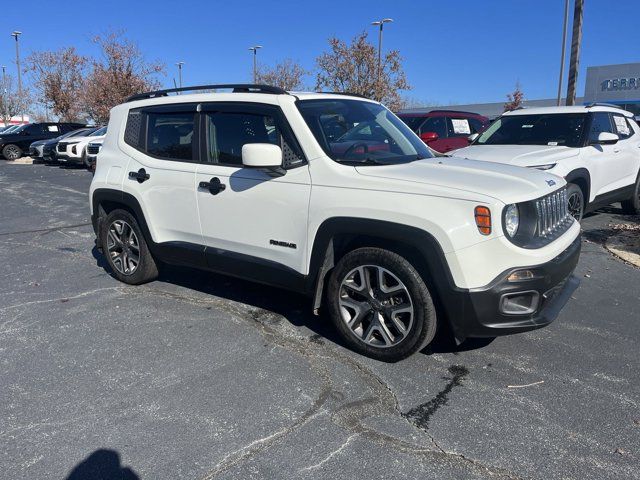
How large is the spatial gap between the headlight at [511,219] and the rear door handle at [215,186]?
7.18 feet

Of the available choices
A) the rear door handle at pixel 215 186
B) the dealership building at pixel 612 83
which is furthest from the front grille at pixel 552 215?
the dealership building at pixel 612 83

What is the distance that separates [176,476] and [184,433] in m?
0.36

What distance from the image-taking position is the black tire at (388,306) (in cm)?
356

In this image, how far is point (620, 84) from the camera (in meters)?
39.0

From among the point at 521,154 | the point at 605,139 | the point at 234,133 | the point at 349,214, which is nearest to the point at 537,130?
the point at 605,139

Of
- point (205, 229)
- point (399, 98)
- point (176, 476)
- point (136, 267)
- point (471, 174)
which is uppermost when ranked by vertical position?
point (399, 98)

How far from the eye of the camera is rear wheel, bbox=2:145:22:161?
81.0 ft

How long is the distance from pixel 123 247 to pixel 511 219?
385 cm

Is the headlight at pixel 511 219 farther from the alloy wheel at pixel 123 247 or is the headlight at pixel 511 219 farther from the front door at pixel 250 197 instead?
the alloy wheel at pixel 123 247

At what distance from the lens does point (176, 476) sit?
2.66 meters

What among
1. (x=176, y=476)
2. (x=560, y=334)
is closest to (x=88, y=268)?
(x=176, y=476)

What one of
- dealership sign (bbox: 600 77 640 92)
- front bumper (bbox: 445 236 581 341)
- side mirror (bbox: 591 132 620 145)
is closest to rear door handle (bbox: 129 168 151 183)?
front bumper (bbox: 445 236 581 341)

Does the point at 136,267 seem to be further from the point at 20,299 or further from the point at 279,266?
the point at 279,266

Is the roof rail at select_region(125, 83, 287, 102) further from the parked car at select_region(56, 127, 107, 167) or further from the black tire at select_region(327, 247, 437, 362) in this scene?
the parked car at select_region(56, 127, 107, 167)
